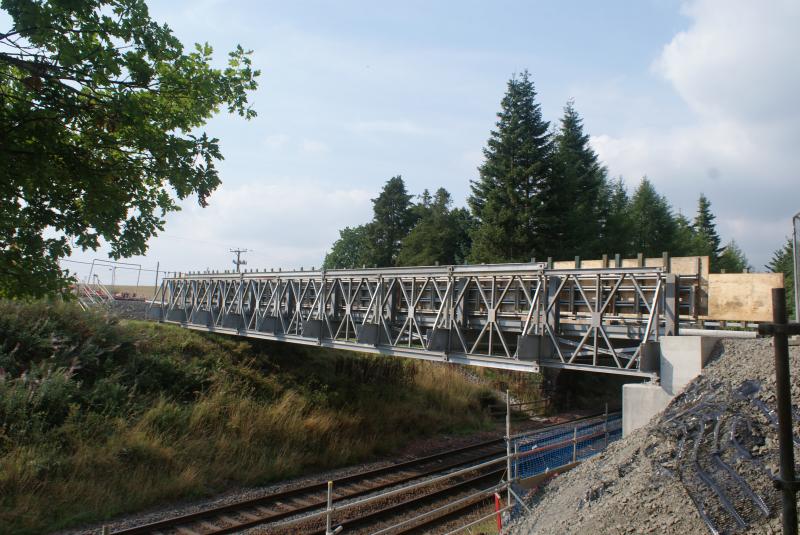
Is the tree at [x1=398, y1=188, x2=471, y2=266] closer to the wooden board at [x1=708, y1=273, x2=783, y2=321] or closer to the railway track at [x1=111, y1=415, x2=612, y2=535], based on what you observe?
the railway track at [x1=111, y1=415, x2=612, y2=535]

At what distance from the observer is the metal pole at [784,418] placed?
3.14m

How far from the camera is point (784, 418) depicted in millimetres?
3123

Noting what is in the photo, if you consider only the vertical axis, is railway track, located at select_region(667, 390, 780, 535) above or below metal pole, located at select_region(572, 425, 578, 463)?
above

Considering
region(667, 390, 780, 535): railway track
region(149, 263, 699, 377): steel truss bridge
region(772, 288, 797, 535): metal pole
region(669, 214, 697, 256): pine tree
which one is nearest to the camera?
region(772, 288, 797, 535): metal pole

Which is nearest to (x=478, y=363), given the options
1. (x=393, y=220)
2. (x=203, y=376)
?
(x=203, y=376)

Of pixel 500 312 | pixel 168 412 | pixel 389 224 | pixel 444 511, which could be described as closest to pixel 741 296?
pixel 500 312

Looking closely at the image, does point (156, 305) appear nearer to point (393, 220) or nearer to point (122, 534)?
point (122, 534)

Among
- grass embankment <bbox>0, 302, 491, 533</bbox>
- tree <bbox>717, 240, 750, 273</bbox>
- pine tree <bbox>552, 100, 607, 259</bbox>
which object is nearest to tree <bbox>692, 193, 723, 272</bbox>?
tree <bbox>717, 240, 750, 273</bbox>

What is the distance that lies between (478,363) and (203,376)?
42.2ft

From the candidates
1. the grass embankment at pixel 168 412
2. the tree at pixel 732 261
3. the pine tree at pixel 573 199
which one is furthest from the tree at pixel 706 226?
the grass embankment at pixel 168 412

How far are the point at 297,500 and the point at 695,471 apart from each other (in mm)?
10830

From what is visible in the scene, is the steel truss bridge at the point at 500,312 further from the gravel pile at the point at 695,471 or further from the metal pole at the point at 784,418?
the metal pole at the point at 784,418

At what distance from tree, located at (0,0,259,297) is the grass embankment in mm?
9256

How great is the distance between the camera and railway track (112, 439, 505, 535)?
12440 millimetres
